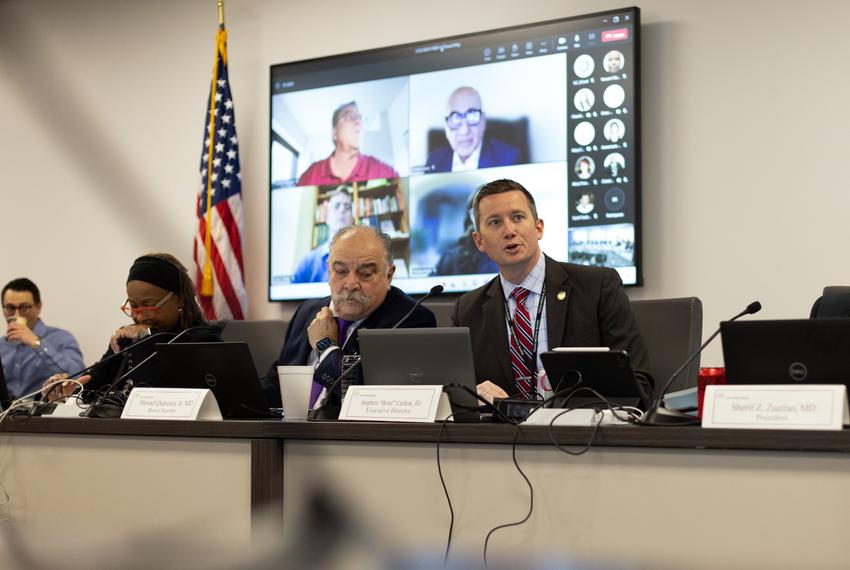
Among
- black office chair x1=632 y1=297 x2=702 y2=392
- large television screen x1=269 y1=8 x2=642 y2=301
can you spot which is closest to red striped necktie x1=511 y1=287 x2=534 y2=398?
black office chair x1=632 y1=297 x2=702 y2=392

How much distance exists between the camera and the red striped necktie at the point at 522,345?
2672 mm

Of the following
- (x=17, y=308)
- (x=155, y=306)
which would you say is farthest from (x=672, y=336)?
(x=17, y=308)

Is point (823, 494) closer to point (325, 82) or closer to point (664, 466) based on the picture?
point (664, 466)

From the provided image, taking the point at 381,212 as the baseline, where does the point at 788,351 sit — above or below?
below

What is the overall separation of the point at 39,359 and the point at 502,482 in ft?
11.6

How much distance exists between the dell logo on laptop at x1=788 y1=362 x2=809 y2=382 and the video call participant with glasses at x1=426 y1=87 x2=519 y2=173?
2.48 meters

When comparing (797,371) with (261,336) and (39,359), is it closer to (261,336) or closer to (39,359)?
(261,336)

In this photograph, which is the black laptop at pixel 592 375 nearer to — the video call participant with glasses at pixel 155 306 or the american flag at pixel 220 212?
the video call participant with glasses at pixel 155 306

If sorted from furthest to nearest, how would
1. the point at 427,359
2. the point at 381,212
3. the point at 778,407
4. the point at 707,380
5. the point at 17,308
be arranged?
the point at 17,308, the point at 381,212, the point at 427,359, the point at 707,380, the point at 778,407

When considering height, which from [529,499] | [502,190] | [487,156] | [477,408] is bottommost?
[529,499]

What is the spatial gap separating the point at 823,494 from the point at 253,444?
3.33 feet

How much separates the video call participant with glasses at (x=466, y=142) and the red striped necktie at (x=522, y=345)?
4.16 feet

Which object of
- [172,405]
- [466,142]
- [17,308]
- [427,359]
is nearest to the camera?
[427,359]

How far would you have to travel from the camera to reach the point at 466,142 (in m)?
4.03
